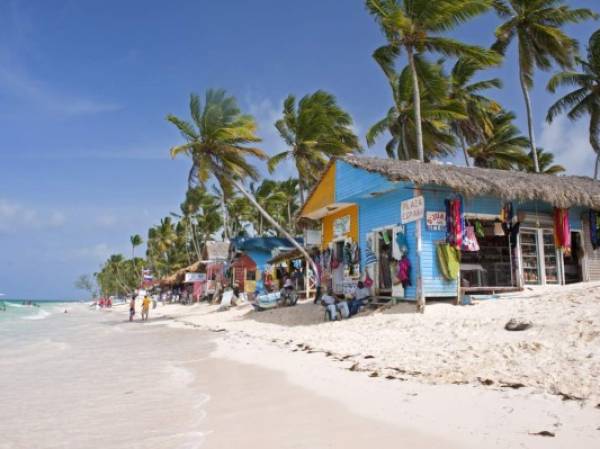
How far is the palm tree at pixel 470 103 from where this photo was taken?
81.7 ft

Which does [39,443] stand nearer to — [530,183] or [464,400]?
[464,400]

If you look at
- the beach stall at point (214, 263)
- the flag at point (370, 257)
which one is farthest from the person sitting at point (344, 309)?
the beach stall at point (214, 263)

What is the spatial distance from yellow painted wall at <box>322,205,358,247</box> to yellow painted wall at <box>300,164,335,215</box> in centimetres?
66

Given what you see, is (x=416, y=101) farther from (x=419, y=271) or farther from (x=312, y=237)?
(x=419, y=271)

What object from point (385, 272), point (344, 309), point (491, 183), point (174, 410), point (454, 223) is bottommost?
point (174, 410)

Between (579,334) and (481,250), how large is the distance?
7.71 m

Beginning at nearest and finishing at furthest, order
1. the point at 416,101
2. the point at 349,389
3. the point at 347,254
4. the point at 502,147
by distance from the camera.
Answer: the point at 349,389, the point at 347,254, the point at 416,101, the point at 502,147

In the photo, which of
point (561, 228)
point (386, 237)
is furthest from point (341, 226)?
point (561, 228)

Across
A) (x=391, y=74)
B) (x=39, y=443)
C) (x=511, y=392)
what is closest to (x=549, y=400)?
(x=511, y=392)

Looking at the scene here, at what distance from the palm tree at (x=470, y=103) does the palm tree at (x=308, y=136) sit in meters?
6.04

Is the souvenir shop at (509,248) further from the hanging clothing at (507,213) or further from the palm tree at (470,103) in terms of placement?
the palm tree at (470,103)

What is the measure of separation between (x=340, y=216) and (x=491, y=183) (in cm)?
558

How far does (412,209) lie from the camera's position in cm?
1157

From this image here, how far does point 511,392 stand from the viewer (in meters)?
5.10
